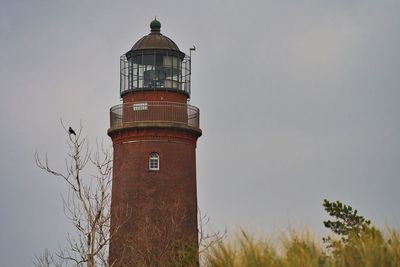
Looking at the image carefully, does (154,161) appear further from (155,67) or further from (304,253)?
(304,253)

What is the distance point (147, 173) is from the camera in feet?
95.0

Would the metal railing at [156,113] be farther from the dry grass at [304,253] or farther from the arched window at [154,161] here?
the dry grass at [304,253]

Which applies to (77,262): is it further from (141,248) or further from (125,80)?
(125,80)

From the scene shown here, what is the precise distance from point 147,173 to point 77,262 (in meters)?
9.98

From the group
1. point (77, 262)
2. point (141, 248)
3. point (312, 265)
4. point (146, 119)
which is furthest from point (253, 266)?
point (146, 119)

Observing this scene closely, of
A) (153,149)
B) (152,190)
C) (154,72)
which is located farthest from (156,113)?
(152,190)

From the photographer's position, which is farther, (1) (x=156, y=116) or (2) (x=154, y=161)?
(1) (x=156, y=116)

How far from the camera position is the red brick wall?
2817cm

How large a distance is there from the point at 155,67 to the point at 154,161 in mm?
3297

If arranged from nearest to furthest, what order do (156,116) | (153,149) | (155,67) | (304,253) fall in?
1. (304,253)
2. (153,149)
3. (156,116)
4. (155,67)

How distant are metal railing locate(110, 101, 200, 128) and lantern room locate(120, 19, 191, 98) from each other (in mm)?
558

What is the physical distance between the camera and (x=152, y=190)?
94.3 ft

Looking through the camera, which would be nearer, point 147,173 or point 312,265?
point 312,265

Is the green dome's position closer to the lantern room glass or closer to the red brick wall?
the lantern room glass
